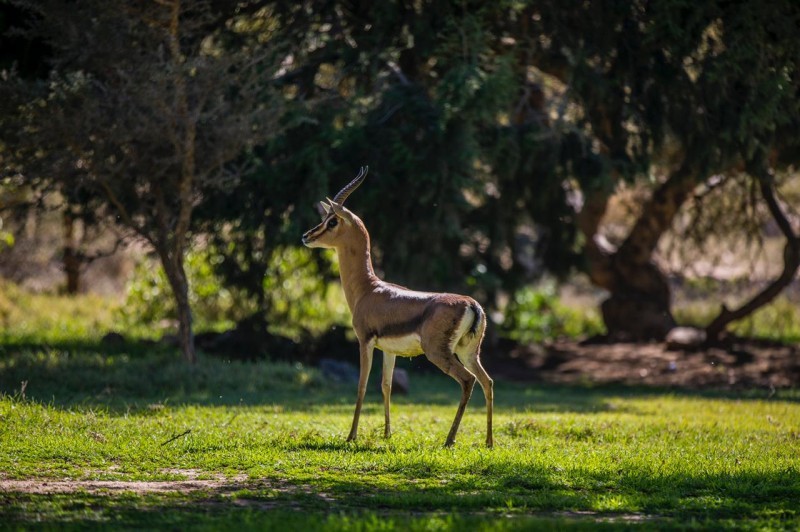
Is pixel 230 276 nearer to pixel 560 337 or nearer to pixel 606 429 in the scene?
pixel 560 337

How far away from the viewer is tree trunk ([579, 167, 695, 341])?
20636 mm

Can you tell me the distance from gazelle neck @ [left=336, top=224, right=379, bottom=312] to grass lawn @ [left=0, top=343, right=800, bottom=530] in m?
1.39

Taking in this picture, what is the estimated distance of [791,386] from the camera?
17.2m

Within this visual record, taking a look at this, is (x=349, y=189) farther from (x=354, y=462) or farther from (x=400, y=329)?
(x=354, y=462)

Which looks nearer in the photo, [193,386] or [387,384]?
[387,384]

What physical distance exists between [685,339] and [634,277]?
175cm

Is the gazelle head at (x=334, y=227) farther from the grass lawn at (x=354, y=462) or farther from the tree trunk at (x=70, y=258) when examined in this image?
the tree trunk at (x=70, y=258)

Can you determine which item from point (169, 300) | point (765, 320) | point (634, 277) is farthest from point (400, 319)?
point (765, 320)

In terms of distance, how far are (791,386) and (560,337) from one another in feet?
19.9

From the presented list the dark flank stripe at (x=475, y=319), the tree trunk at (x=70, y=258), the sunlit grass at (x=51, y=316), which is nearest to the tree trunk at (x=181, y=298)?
the tree trunk at (x=70, y=258)

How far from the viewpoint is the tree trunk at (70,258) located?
59.9 ft

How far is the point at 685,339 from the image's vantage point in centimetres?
1995

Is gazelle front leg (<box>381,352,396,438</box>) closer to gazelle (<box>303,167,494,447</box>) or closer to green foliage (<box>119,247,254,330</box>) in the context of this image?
gazelle (<box>303,167,494,447</box>)

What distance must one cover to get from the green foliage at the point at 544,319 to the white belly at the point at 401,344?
11.5 meters
